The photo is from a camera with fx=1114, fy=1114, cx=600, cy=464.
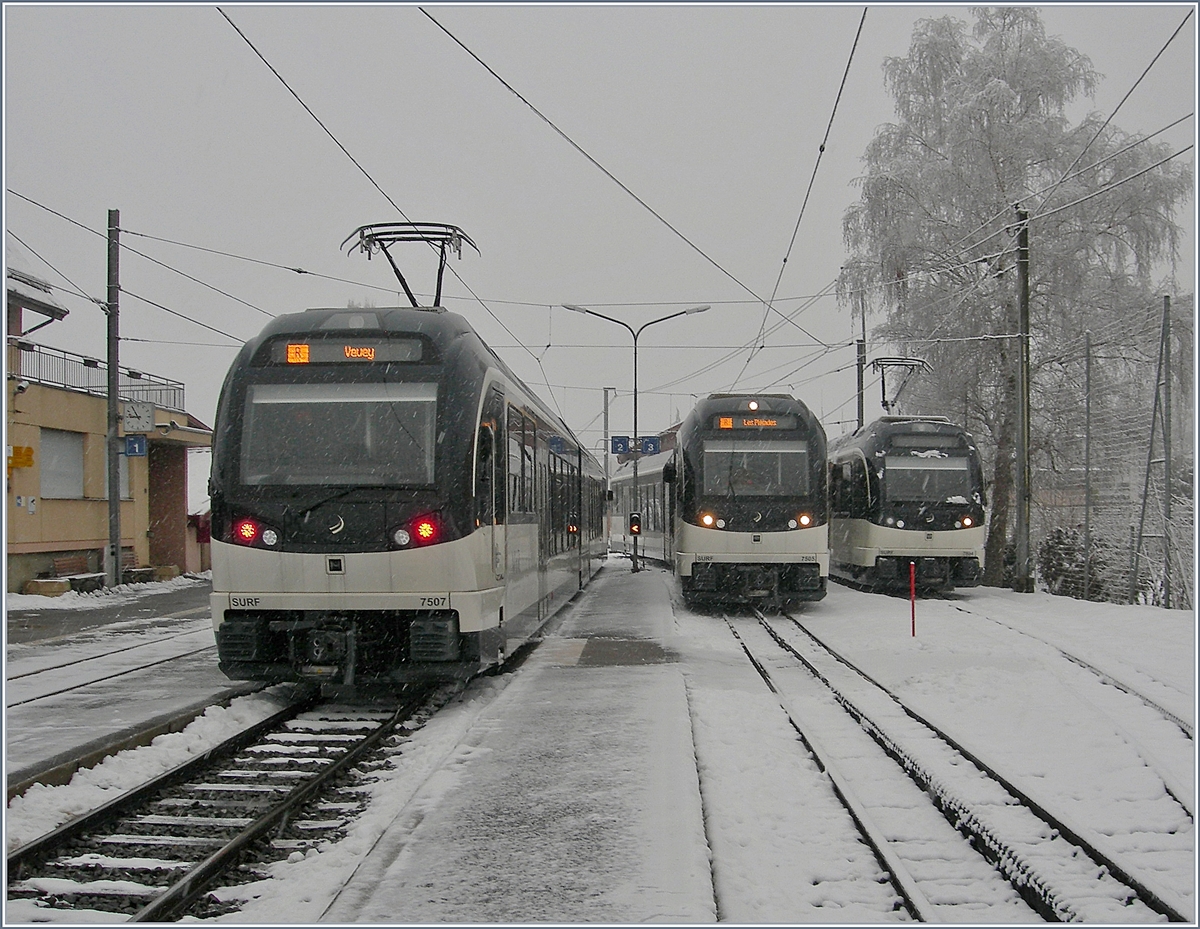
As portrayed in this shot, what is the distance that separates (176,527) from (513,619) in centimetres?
2074

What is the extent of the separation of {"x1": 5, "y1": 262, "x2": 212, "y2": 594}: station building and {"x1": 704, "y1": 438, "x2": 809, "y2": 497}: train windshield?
461 inches

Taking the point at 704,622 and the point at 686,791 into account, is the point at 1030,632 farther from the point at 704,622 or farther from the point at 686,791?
the point at 686,791

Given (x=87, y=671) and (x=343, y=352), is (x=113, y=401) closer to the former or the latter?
(x=87, y=671)

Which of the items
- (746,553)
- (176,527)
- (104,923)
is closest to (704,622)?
(746,553)

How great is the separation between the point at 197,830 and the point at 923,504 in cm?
1551

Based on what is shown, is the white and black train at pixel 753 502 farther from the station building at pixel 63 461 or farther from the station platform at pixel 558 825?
the station building at pixel 63 461

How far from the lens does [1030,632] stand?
13.5 m

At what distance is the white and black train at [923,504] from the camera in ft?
62.7

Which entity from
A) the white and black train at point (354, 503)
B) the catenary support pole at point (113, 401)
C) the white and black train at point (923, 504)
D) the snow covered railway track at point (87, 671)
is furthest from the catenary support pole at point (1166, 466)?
the catenary support pole at point (113, 401)

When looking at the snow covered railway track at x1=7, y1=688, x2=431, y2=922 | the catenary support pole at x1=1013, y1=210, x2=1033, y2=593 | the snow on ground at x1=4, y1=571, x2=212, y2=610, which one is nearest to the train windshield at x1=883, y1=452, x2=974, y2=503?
the catenary support pole at x1=1013, y1=210, x2=1033, y2=593

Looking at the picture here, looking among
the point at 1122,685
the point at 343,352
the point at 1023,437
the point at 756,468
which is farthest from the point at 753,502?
the point at 343,352

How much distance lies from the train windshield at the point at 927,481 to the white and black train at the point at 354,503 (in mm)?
11868

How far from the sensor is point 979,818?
577 centimetres

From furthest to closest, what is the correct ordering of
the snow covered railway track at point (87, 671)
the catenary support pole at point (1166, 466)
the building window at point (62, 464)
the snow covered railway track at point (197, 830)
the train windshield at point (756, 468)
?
the building window at point (62, 464) → the catenary support pole at point (1166, 466) → the train windshield at point (756, 468) → the snow covered railway track at point (87, 671) → the snow covered railway track at point (197, 830)
